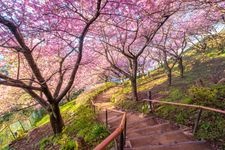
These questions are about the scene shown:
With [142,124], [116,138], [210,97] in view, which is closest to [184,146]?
[116,138]

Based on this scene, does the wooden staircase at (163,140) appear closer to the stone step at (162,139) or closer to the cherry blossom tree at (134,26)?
the stone step at (162,139)

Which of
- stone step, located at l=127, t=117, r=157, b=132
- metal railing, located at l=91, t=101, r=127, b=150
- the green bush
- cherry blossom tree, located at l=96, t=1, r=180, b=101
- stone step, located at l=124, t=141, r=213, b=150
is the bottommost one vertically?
stone step, located at l=124, t=141, r=213, b=150

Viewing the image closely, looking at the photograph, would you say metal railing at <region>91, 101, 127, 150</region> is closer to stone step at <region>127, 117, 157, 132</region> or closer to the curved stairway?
the curved stairway

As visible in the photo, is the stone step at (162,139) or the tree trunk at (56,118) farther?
the tree trunk at (56,118)

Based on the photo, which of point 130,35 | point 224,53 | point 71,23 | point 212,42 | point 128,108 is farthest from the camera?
point 212,42

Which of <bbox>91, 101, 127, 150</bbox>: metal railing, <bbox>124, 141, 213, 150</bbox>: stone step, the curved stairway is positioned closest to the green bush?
the curved stairway

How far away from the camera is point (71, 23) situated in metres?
11.8

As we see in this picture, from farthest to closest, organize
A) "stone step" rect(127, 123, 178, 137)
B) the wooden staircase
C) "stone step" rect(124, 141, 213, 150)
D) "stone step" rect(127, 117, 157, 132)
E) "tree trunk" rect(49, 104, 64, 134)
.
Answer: "tree trunk" rect(49, 104, 64, 134) → "stone step" rect(127, 117, 157, 132) → "stone step" rect(127, 123, 178, 137) → the wooden staircase → "stone step" rect(124, 141, 213, 150)

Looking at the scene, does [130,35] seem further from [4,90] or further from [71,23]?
[4,90]

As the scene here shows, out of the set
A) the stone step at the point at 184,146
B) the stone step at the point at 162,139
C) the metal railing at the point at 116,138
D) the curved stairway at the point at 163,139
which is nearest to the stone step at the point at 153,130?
the curved stairway at the point at 163,139

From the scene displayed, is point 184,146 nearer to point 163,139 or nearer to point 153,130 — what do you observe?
point 163,139

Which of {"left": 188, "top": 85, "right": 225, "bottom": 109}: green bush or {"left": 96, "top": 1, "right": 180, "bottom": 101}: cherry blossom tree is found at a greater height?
{"left": 96, "top": 1, "right": 180, "bottom": 101}: cherry blossom tree

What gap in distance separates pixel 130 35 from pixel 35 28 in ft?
29.4

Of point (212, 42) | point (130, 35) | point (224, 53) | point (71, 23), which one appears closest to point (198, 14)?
point (224, 53)
